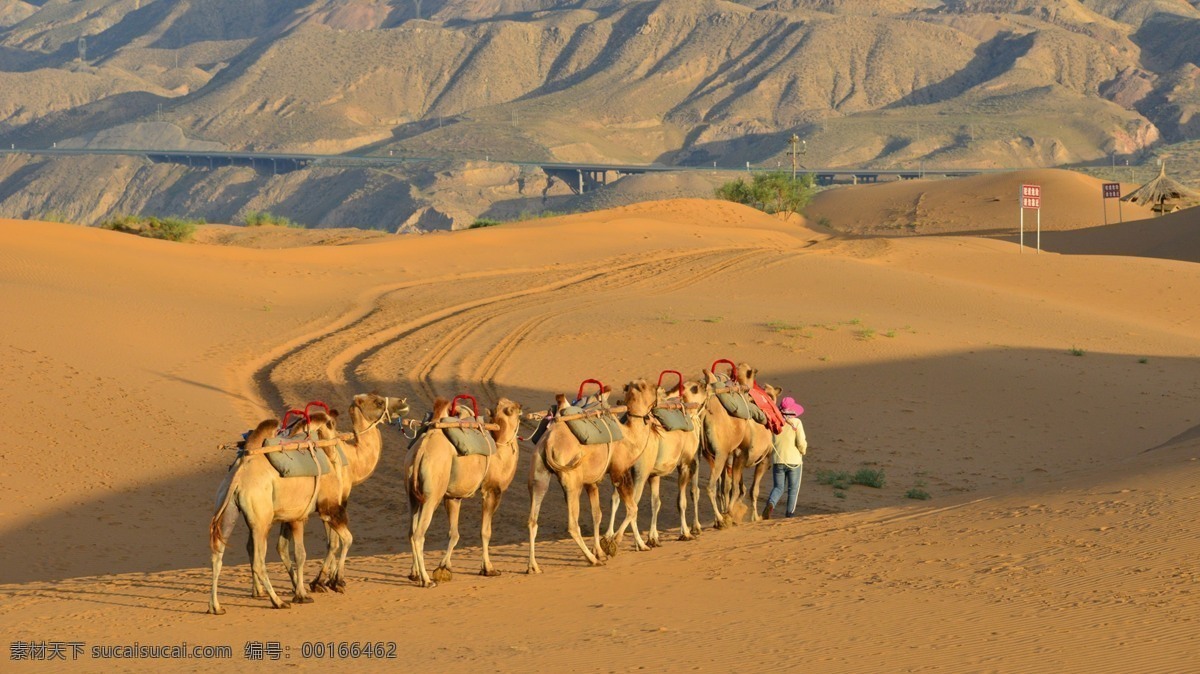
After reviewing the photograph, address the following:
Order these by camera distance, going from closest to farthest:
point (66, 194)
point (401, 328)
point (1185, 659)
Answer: point (1185, 659)
point (401, 328)
point (66, 194)

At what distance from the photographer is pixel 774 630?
10242 millimetres

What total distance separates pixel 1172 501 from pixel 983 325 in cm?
1872

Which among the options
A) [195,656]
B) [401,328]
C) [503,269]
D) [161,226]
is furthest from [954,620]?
[161,226]

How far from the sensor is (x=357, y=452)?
13.1 metres

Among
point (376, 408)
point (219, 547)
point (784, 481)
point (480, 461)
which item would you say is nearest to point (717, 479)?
point (784, 481)

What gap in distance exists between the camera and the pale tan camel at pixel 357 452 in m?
12.7

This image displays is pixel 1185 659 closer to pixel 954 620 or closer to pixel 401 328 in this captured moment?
pixel 954 620

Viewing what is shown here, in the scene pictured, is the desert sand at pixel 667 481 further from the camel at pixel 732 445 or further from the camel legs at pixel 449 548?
the camel at pixel 732 445

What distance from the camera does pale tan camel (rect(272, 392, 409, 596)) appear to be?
12.7 m

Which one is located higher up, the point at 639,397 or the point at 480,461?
the point at 639,397

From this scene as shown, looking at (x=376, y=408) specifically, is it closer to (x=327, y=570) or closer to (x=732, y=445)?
(x=327, y=570)

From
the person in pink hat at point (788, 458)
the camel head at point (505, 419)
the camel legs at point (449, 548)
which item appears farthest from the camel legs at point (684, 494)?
the camel legs at point (449, 548)

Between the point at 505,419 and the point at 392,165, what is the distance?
487 ft

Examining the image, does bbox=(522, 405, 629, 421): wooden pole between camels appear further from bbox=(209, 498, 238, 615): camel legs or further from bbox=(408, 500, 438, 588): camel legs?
bbox=(209, 498, 238, 615): camel legs
